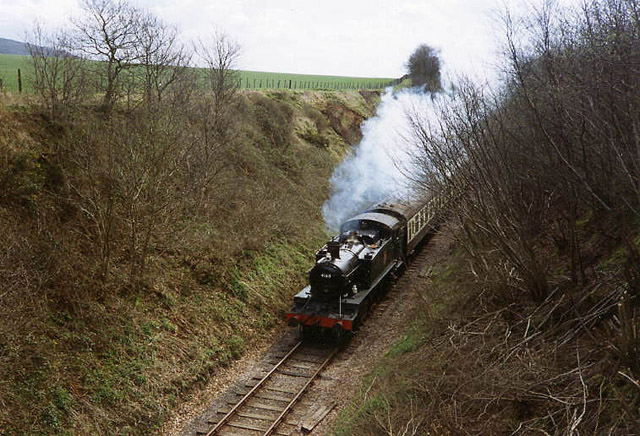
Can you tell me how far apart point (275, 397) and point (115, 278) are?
5655 mm

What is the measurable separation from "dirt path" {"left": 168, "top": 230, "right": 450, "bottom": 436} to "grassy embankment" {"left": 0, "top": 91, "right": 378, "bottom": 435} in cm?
47

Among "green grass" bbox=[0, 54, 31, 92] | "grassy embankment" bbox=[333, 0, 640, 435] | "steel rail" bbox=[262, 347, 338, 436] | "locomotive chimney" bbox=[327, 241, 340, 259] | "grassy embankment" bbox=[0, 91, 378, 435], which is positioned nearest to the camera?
"grassy embankment" bbox=[333, 0, 640, 435]

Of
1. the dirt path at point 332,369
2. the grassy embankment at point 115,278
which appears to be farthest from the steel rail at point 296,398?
the grassy embankment at point 115,278

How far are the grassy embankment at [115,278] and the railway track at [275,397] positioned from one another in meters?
1.50

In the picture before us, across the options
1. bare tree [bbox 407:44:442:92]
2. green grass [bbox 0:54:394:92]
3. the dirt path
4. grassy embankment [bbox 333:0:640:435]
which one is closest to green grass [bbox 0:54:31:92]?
green grass [bbox 0:54:394:92]

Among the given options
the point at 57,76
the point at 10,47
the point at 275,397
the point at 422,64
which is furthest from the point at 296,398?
the point at 10,47

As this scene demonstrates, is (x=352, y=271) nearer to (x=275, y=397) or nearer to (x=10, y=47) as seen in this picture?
(x=275, y=397)

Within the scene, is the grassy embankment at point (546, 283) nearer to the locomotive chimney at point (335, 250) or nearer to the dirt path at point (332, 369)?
the dirt path at point (332, 369)

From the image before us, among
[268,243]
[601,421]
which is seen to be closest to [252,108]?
[268,243]

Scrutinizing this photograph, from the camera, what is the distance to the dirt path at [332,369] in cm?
1152

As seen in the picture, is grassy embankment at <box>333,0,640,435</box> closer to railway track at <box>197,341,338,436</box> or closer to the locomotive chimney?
railway track at <box>197,341,338,436</box>

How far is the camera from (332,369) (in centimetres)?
1381

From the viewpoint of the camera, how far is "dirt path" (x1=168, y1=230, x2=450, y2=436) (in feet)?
37.8

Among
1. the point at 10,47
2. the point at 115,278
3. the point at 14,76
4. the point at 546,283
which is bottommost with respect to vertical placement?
the point at 115,278
